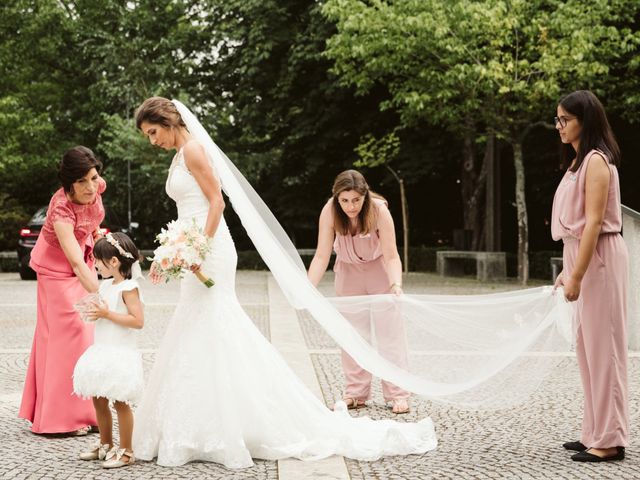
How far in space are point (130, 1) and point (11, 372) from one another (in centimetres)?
2282

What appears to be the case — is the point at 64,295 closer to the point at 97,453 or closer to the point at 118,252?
the point at 118,252

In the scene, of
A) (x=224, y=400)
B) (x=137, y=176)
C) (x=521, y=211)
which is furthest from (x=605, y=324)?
(x=137, y=176)

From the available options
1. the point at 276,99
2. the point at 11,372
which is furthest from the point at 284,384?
the point at 276,99

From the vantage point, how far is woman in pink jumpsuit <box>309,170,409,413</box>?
6.35 metres

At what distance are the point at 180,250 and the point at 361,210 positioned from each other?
6.54ft

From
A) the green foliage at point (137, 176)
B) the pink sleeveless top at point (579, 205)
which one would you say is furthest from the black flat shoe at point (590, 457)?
the green foliage at point (137, 176)

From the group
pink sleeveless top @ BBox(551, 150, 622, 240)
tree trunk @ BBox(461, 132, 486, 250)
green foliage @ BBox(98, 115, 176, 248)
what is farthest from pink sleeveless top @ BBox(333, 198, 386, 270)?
green foliage @ BBox(98, 115, 176, 248)

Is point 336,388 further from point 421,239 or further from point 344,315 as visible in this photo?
point 421,239

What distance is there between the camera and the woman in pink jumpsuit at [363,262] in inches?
250

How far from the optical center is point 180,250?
4.93 metres

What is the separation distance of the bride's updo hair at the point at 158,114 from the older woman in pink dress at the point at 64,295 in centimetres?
73

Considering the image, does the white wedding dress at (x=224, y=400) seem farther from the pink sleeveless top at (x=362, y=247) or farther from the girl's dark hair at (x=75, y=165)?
the pink sleeveless top at (x=362, y=247)

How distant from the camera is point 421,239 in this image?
94.9ft

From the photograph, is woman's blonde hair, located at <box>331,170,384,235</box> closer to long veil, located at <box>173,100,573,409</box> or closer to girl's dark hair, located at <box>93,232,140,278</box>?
long veil, located at <box>173,100,573,409</box>
